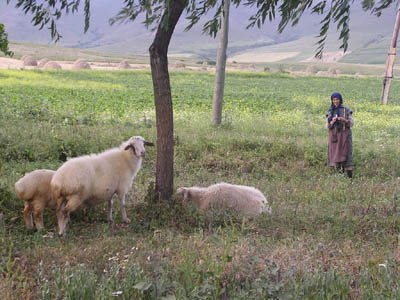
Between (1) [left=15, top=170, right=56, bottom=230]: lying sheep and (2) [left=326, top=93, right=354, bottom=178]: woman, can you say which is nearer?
(1) [left=15, top=170, right=56, bottom=230]: lying sheep

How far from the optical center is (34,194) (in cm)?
589

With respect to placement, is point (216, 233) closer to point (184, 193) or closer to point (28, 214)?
point (184, 193)

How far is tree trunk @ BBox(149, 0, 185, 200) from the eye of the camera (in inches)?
256

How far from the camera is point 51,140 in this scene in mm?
11008

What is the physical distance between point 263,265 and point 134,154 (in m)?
2.78

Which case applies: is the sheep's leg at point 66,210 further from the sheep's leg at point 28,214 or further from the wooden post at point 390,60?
the wooden post at point 390,60

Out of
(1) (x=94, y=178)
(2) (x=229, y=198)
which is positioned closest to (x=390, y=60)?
(2) (x=229, y=198)

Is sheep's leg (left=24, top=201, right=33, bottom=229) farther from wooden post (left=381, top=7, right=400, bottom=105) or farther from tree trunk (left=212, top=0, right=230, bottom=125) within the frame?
wooden post (left=381, top=7, right=400, bottom=105)

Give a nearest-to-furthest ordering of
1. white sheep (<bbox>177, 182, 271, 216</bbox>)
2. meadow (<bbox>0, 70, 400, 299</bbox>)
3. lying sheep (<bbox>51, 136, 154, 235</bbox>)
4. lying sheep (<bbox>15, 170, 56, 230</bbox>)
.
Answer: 1. meadow (<bbox>0, 70, 400, 299</bbox>)
2. lying sheep (<bbox>51, 136, 154, 235</bbox>)
3. lying sheep (<bbox>15, 170, 56, 230</bbox>)
4. white sheep (<bbox>177, 182, 271, 216</bbox>)

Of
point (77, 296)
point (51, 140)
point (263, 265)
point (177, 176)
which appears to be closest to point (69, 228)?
point (77, 296)

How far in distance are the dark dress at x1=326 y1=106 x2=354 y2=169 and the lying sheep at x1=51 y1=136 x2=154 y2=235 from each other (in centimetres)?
564

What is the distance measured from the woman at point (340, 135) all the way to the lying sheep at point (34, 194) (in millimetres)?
6925

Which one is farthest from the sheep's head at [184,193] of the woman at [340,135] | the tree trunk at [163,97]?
the woman at [340,135]

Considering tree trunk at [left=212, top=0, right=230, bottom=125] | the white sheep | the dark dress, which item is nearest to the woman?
the dark dress
